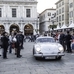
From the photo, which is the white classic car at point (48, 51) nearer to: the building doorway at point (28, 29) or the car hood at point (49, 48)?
the car hood at point (49, 48)

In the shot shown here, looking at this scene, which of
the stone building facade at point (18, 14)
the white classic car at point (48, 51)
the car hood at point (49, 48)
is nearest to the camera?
the white classic car at point (48, 51)

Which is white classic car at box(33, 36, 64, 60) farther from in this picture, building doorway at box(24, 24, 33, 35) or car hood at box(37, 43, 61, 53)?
building doorway at box(24, 24, 33, 35)

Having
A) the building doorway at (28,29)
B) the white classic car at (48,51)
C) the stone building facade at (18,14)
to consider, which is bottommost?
the white classic car at (48,51)

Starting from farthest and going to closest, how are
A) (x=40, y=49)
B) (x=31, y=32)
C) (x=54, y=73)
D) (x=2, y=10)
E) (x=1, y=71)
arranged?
(x=31, y=32) < (x=2, y=10) < (x=40, y=49) < (x=1, y=71) < (x=54, y=73)

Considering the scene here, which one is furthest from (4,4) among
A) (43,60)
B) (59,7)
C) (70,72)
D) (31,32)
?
(70,72)

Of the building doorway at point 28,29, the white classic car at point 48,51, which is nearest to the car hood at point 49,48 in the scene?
the white classic car at point 48,51

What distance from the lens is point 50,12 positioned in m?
78.9

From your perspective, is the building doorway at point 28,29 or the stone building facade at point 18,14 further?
the building doorway at point 28,29

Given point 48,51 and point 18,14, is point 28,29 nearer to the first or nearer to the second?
point 18,14

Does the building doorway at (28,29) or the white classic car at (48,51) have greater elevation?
the building doorway at (28,29)

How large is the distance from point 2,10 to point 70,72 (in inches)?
1687

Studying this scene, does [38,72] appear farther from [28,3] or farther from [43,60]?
[28,3]

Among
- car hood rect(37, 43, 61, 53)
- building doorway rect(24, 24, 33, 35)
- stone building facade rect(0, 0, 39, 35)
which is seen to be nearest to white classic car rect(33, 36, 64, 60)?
car hood rect(37, 43, 61, 53)

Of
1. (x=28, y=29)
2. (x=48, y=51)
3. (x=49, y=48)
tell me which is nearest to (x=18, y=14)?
(x=28, y=29)
